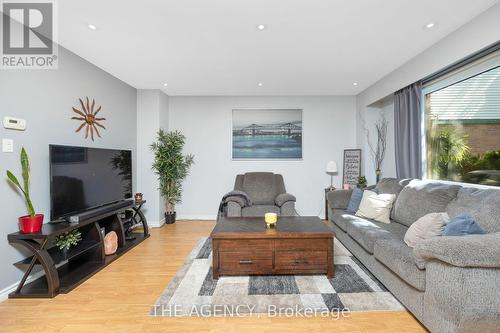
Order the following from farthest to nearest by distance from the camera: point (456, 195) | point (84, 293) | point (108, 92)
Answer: point (108, 92)
point (456, 195)
point (84, 293)

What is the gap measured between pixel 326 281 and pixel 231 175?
3.05 meters

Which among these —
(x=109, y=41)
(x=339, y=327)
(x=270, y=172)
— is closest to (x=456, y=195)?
(x=339, y=327)

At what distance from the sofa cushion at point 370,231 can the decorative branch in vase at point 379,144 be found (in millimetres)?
1942

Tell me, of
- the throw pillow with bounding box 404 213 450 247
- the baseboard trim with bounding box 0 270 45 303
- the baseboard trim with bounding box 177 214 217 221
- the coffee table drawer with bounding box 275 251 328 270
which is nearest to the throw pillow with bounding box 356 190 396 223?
the throw pillow with bounding box 404 213 450 247

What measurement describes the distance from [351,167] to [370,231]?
8.63 ft

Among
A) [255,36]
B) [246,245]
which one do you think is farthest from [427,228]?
[255,36]

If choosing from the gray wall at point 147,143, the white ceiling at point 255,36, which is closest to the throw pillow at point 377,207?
the white ceiling at point 255,36

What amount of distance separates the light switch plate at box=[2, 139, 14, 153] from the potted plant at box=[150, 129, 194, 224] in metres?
2.28

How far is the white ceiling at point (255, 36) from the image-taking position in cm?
218

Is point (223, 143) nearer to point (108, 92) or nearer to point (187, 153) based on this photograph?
point (187, 153)

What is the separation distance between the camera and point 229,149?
5.08 metres

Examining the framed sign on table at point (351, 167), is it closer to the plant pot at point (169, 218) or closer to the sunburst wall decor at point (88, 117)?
the plant pot at point (169, 218)

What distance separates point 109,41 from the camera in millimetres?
2779

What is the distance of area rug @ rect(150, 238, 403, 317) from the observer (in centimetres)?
199
